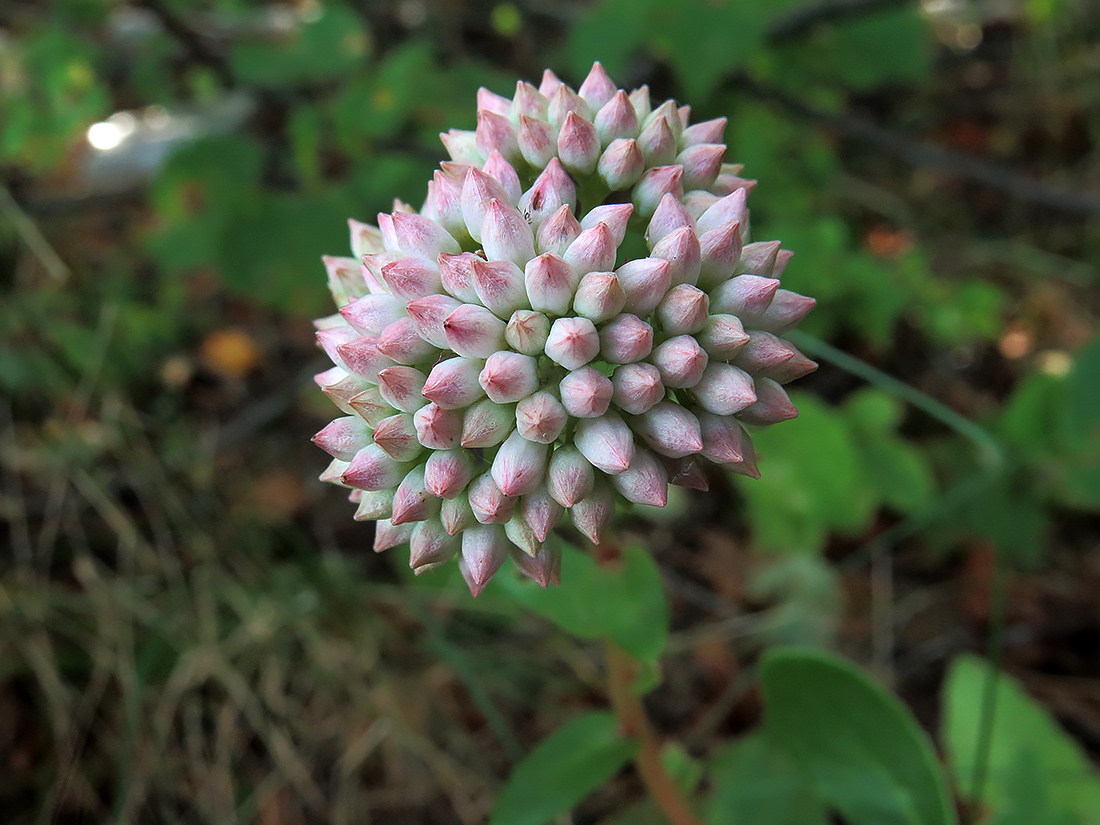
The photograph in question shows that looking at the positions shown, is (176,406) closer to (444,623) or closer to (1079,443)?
(444,623)

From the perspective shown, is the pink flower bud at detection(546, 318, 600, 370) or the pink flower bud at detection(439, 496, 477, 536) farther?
the pink flower bud at detection(439, 496, 477, 536)

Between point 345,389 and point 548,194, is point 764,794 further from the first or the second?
point 548,194

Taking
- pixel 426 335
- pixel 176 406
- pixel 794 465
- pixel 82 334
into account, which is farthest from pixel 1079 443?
pixel 82 334

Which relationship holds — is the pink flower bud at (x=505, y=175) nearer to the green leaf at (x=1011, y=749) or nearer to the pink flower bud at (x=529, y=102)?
the pink flower bud at (x=529, y=102)

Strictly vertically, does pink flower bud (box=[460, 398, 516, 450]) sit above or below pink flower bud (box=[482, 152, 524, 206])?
below

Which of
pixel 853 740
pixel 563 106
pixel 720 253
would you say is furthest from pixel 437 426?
pixel 853 740

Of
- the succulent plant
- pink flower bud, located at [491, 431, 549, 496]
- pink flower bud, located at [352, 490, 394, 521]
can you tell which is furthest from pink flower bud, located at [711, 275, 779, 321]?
pink flower bud, located at [352, 490, 394, 521]

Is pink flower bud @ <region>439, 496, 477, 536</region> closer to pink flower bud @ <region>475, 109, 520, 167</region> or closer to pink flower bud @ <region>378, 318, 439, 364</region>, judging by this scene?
pink flower bud @ <region>378, 318, 439, 364</region>
